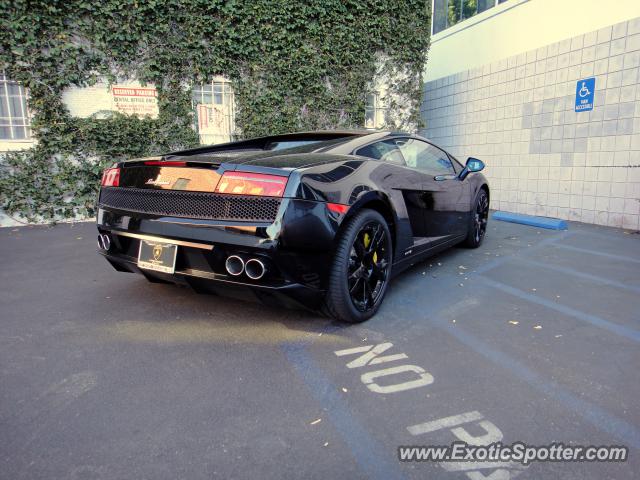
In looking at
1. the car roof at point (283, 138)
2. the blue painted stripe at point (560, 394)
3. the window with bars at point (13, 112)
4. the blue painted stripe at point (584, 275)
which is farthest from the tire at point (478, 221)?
the window with bars at point (13, 112)

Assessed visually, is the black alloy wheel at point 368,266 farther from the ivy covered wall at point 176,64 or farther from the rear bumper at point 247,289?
the ivy covered wall at point 176,64

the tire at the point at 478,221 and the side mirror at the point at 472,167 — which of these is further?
the tire at the point at 478,221

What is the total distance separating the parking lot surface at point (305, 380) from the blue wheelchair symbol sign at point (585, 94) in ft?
13.2

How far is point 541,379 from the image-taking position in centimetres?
216

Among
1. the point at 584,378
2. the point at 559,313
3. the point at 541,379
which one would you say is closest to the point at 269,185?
the point at 541,379

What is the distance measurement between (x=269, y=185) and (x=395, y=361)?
3.91ft

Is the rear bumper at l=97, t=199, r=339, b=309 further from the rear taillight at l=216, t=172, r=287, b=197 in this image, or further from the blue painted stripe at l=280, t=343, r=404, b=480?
the blue painted stripe at l=280, t=343, r=404, b=480

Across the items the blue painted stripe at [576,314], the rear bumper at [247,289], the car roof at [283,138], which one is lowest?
the blue painted stripe at [576,314]

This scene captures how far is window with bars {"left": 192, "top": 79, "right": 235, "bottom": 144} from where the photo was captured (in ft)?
25.4

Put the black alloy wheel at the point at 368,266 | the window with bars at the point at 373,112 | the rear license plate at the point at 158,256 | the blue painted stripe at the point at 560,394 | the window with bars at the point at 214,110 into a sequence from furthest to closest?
the window with bars at the point at 373,112 → the window with bars at the point at 214,110 → the black alloy wheel at the point at 368,266 → the rear license plate at the point at 158,256 → the blue painted stripe at the point at 560,394

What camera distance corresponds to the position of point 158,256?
2.51 meters

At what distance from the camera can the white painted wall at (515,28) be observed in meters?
6.64

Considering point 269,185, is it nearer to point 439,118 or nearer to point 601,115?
point 601,115

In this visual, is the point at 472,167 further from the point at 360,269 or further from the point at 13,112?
Answer: the point at 13,112
